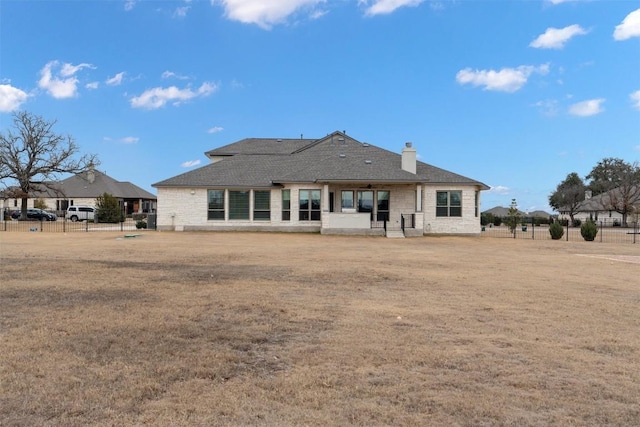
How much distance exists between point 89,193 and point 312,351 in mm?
63120

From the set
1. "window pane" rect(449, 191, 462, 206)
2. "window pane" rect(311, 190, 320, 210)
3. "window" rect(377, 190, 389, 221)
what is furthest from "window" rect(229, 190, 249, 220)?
"window pane" rect(449, 191, 462, 206)

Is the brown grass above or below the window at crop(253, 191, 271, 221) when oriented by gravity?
below

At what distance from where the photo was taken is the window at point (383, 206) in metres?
27.9

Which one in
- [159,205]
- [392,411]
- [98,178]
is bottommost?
[392,411]

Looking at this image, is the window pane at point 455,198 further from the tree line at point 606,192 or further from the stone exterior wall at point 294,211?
the tree line at point 606,192

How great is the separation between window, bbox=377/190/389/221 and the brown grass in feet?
60.0

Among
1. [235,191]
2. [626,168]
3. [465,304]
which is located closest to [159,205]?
[235,191]

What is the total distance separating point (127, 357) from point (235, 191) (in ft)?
79.6

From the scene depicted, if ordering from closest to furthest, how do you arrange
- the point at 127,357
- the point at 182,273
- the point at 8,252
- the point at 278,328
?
the point at 127,357, the point at 278,328, the point at 182,273, the point at 8,252

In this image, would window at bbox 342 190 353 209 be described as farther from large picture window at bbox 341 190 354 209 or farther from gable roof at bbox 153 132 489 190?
gable roof at bbox 153 132 489 190

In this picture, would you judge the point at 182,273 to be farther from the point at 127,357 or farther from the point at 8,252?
the point at 8,252

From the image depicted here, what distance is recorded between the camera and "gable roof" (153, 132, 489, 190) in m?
26.9

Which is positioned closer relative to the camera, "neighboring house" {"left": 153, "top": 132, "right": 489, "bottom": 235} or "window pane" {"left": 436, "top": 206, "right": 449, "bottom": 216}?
"neighboring house" {"left": 153, "top": 132, "right": 489, "bottom": 235}

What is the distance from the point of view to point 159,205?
1114 inches
